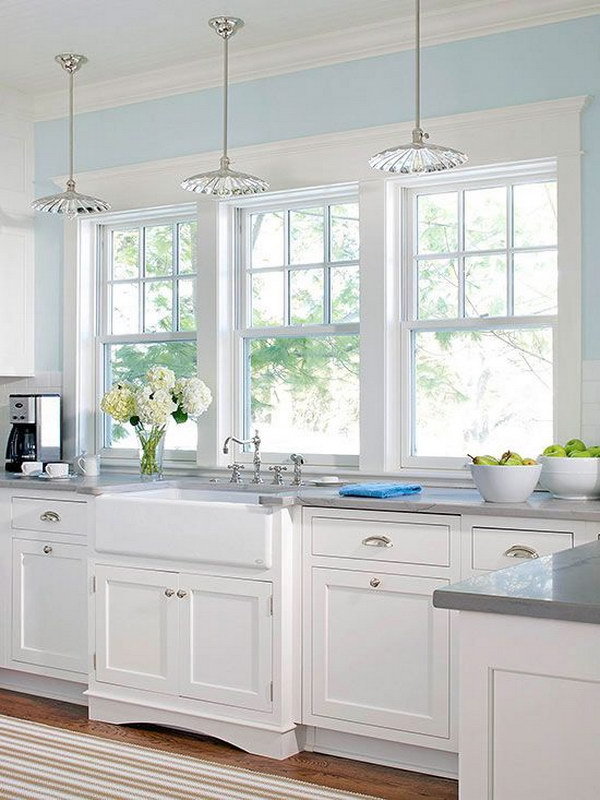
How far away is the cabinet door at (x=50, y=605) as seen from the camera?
171 inches

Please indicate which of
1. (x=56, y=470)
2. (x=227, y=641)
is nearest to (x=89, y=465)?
(x=56, y=470)

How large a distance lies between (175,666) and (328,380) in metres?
1.38

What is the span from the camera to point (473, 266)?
4266 millimetres

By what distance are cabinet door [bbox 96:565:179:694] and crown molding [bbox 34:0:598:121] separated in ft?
7.18

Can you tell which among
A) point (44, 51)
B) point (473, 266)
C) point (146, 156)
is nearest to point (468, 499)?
point (473, 266)

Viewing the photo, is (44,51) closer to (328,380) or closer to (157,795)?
(328,380)

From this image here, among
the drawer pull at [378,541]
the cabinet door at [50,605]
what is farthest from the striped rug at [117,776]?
the drawer pull at [378,541]

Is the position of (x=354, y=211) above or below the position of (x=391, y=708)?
above

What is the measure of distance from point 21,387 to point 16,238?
0.73m

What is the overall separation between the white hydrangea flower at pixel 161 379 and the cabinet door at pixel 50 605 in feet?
2.52

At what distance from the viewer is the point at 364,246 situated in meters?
4.35

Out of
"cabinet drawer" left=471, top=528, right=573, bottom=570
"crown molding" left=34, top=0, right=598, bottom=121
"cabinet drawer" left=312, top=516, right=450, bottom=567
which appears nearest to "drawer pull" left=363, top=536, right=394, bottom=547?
"cabinet drawer" left=312, top=516, right=450, bottom=567

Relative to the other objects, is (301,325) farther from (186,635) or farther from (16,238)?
(16,238)

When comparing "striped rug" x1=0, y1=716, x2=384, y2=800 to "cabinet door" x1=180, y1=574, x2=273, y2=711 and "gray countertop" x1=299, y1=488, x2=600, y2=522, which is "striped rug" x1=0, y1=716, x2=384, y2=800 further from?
"gray countertop" x1=299, y1=488, x2=600, y2=522
